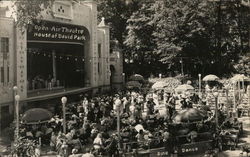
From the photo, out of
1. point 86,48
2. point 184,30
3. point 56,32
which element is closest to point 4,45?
point 56,32

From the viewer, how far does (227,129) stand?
64.3ft

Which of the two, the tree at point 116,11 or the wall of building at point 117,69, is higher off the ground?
the tree at point 116,11

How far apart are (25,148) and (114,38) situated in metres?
37.3

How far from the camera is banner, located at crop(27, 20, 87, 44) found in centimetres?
2673

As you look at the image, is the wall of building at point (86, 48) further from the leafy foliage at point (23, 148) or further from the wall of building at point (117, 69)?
the leafy foliage at point (23, 148)

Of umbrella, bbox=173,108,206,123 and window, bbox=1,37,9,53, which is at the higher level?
window, bbox=1,37,9,53

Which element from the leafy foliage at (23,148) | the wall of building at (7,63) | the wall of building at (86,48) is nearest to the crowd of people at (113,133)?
the leafy foliage at (23,148)

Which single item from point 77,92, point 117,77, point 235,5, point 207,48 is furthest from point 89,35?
point 235,5

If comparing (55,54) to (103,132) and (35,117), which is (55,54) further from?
(103,132)

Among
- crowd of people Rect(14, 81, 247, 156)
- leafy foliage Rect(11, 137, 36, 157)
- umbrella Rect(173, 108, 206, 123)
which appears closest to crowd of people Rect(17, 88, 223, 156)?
crowd of people Rect(14, 81, 247, 156)

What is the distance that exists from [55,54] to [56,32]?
18.2 ft

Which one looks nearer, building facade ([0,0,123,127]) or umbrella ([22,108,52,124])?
umbrella ([22,108,52,124])

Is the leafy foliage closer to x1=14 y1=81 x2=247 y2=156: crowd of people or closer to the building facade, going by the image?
x1=14 y1=81 x2=247 y2=156: crowd of people

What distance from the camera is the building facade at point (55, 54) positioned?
2497cm
